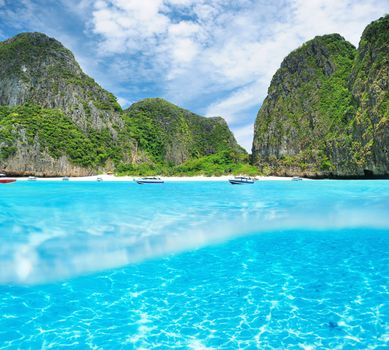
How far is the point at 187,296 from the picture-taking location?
10.3 metres

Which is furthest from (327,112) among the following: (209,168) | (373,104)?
(209,168)

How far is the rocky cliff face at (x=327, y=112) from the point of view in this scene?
7531cm

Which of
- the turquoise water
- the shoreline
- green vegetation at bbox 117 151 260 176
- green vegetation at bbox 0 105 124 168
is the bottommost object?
the turquoise water

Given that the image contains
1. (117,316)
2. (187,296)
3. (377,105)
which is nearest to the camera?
(117,316)

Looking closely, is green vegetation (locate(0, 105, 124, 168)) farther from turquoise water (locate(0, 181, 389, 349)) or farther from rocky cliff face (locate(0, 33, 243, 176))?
turquoise water (locate(0, 181, 389, 349))

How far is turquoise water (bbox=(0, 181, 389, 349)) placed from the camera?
8047 millimetres

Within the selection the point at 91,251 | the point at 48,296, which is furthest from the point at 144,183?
the point at 48,296

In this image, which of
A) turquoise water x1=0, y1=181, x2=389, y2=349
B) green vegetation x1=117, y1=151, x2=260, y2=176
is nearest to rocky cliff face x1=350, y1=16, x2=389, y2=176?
green vegetation x1=117, y1=151, x2=260, y2=176

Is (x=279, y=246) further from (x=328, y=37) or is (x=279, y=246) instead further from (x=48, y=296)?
(x=328, y=37)

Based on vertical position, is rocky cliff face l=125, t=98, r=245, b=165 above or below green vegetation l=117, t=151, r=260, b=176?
above

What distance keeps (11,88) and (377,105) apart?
389 ft

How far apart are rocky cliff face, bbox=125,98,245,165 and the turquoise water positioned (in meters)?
126

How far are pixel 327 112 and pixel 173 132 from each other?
8167 centimetres

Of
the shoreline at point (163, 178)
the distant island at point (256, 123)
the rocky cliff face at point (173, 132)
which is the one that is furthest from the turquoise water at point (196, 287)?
the rocky cliff face at point (173, 132)
